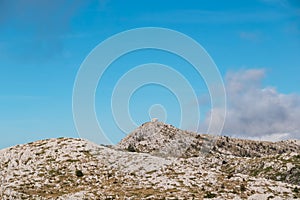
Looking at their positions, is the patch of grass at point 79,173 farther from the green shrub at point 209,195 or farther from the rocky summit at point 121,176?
the green shrub at point 209,195

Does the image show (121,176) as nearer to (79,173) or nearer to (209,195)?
(79,173)

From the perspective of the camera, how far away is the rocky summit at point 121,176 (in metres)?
85.8

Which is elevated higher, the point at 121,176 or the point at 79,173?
the point at 79,173

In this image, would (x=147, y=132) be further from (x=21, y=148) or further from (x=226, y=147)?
(x=21, y=148)

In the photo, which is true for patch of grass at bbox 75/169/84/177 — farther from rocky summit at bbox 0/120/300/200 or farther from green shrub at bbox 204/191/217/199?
green shrub at bbox 204/191/217/199

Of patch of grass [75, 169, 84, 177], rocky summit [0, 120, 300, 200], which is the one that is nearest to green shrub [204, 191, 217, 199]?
rocky summit [0, 120, 300, 200]

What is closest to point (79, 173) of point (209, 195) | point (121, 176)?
point (121, 176)

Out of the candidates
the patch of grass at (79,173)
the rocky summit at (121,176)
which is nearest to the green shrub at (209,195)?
the rocky summit at (121,176)

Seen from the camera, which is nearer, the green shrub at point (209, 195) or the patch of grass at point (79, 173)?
the green shrub at point (209, 195)

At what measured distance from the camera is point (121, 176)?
319 feet

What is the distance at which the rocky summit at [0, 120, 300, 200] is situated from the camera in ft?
282

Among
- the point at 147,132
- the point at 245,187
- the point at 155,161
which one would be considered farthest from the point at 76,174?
the point at 147,132

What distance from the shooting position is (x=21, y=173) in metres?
99.5

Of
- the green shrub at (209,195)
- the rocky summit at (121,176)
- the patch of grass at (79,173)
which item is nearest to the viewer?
the green shrub at (209,195)
